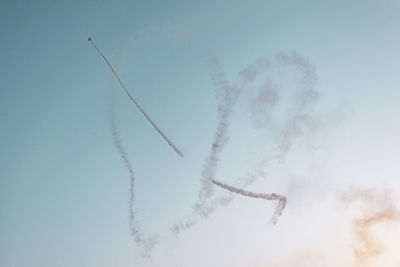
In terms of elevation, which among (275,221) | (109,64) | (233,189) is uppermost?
(109,64)

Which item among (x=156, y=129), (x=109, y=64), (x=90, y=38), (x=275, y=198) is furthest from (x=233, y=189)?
(x=90, y=38)

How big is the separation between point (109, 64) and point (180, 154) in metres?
18.5

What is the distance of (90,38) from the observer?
6078cm

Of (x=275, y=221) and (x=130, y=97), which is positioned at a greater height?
(x=130, y=97)

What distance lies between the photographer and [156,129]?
203 ft

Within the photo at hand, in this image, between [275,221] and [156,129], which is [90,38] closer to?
[156,129]

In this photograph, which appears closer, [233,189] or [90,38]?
Answer: [90,38]

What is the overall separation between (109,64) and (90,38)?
5.78 m

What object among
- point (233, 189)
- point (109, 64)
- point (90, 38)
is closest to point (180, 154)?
point (233, 189)

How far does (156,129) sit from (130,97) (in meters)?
6.76

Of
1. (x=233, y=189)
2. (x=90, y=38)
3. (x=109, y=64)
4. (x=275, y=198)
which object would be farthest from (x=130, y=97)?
(x=275, y=198)

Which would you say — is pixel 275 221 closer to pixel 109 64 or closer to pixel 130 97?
pixel 130 97

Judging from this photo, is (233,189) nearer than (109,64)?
No

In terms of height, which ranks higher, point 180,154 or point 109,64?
point 109,64
